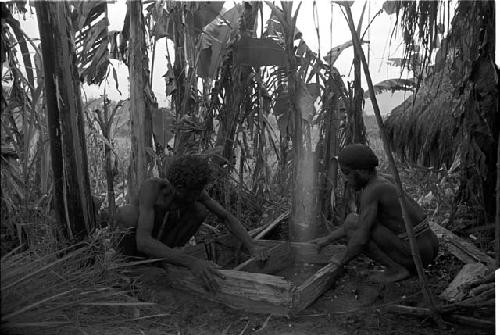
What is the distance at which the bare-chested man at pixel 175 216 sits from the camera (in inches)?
129

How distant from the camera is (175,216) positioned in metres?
3.72

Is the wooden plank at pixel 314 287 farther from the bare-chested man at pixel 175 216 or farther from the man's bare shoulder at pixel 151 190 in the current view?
the man's bare shoulder at pixel 151 190

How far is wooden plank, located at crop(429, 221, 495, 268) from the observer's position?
12.3ft

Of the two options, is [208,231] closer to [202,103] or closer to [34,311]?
[202,103]

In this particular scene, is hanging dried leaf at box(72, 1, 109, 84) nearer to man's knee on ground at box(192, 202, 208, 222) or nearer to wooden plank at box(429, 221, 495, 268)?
man's knee on ground at box(192, 202, 208, 222)

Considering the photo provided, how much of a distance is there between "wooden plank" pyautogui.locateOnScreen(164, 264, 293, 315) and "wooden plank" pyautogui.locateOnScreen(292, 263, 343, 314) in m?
0.06

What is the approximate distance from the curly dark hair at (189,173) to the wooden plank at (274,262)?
67 centimetres

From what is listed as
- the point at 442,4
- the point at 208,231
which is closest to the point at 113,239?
the point at 208,231

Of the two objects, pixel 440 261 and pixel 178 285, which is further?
pixel 440 261

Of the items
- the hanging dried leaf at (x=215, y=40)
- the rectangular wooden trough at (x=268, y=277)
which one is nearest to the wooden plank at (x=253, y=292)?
the rectangular wooden trough at (x=268, y=277)

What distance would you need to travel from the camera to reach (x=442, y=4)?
332cm

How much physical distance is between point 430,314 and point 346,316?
1.57ft

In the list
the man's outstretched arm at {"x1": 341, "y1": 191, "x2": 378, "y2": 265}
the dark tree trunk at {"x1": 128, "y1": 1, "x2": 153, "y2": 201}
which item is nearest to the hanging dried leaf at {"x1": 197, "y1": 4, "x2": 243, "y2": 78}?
the dark tree trunk at {"x1": 128, "y1": 1, "x2": 153, "y2": 201}

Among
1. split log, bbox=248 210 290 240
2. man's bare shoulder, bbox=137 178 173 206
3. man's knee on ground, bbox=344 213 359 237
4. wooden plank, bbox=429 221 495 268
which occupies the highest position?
man's bare shoulder, bbox=137 178 173 206
